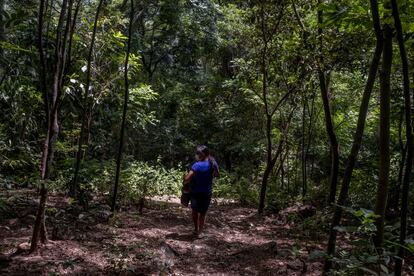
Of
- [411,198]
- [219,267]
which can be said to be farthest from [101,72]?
[411,198]

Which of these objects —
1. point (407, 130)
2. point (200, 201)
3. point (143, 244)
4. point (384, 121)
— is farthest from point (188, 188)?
point (407, 130)

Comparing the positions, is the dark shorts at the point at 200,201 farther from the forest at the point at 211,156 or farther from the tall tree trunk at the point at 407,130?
the tall tree trunk at the point at 407,130

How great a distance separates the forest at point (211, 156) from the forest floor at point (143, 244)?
32 mm

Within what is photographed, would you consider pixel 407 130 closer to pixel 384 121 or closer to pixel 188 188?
pixel 384 121

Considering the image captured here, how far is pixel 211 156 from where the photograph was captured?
791cm

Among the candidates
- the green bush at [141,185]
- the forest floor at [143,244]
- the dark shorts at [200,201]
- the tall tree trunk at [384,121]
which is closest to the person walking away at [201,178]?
the dark shorts at [200,201]

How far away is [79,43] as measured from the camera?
26.6 feet

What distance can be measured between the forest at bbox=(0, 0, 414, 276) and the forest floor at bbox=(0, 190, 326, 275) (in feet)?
0.11

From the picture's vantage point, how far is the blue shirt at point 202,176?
6.77 meters

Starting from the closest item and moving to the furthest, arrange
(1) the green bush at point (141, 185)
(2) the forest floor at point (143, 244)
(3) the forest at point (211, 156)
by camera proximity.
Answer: (3) the forest at point (211, 156)
(2) the forest floor at point (143, 244)
(1) the green bush at point (141, 185)

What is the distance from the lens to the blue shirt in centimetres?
677

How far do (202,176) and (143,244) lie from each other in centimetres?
169

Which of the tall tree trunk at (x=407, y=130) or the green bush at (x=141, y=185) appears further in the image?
the green bush at (x=141, y=185)

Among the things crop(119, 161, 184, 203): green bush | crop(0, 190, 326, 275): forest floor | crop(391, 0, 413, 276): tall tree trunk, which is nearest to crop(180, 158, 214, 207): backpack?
crop(0, 190, 326, 275): forest floor
